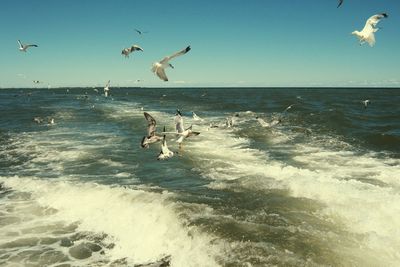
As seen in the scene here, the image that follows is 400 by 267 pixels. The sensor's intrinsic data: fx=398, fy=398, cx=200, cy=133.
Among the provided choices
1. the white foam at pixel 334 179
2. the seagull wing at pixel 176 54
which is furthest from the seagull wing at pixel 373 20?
the seagull wing at pixel 176 54

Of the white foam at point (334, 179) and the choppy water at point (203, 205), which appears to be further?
the white foam at point (334, 179)

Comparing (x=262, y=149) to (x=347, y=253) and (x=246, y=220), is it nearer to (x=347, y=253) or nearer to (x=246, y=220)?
(x=246, y=220)

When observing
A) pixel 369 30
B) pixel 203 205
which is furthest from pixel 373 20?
pixel 203 205

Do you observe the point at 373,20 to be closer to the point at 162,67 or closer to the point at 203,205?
the point at 162,67

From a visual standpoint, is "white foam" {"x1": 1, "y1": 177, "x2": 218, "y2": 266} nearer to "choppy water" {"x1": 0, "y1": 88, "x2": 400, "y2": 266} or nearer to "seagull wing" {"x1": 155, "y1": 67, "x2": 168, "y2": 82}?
"choppy water" {"x1": 0, "y1": 88, "x2": 400, "y2": 266}

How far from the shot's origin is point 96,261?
8.52 m

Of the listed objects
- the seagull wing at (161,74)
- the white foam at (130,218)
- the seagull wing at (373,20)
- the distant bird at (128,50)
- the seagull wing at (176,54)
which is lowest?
the white foam at (130,218)

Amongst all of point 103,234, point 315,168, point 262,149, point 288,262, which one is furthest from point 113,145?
point 288,262

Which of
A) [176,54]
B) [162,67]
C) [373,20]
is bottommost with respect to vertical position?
[162,67]

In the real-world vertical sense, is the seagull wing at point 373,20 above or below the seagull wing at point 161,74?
above

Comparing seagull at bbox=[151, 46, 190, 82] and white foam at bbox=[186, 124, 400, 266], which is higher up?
seagull at bbox=[151, 46, 190, 82]

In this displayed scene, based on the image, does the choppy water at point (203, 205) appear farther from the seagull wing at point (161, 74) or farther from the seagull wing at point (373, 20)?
the seagull wing at point (373, 20)

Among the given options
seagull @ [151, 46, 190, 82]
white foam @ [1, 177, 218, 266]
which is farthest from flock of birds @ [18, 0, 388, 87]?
white foam @ [1, 177, 218, 266]

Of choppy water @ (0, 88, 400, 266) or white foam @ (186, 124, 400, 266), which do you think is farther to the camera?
white foam @ (186, 124, 400, 266)
